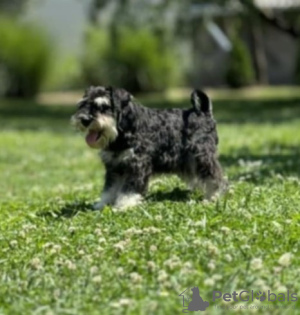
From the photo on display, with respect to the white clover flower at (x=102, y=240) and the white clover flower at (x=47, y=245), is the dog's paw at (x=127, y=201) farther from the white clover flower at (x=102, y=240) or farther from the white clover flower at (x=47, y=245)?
the white clover flower at (x=47, y=245)

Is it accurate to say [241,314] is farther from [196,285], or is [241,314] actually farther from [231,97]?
[231,97]

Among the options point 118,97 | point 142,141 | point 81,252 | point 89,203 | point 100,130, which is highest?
point 118,97

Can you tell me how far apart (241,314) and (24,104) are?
97.9 feet

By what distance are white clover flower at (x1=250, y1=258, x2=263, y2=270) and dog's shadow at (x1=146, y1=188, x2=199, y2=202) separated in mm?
2477

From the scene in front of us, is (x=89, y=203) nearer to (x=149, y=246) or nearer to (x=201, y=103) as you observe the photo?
(x=201, y=103)

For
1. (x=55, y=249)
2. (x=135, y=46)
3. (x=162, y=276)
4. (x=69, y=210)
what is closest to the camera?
(x=162, y=276)

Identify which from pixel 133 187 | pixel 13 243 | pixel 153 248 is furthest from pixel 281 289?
pixel 133 187

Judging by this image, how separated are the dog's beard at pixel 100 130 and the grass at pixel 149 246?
0.63 metres

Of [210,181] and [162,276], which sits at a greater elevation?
[210,181]

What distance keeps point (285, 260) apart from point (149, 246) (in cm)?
107

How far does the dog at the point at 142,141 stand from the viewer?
7.29m

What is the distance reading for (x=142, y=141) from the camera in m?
7.55

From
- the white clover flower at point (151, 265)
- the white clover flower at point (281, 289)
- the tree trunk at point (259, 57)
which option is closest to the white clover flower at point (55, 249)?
the white clover flower at point (151, 265)

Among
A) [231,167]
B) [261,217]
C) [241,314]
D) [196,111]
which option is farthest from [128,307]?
[231,167]
